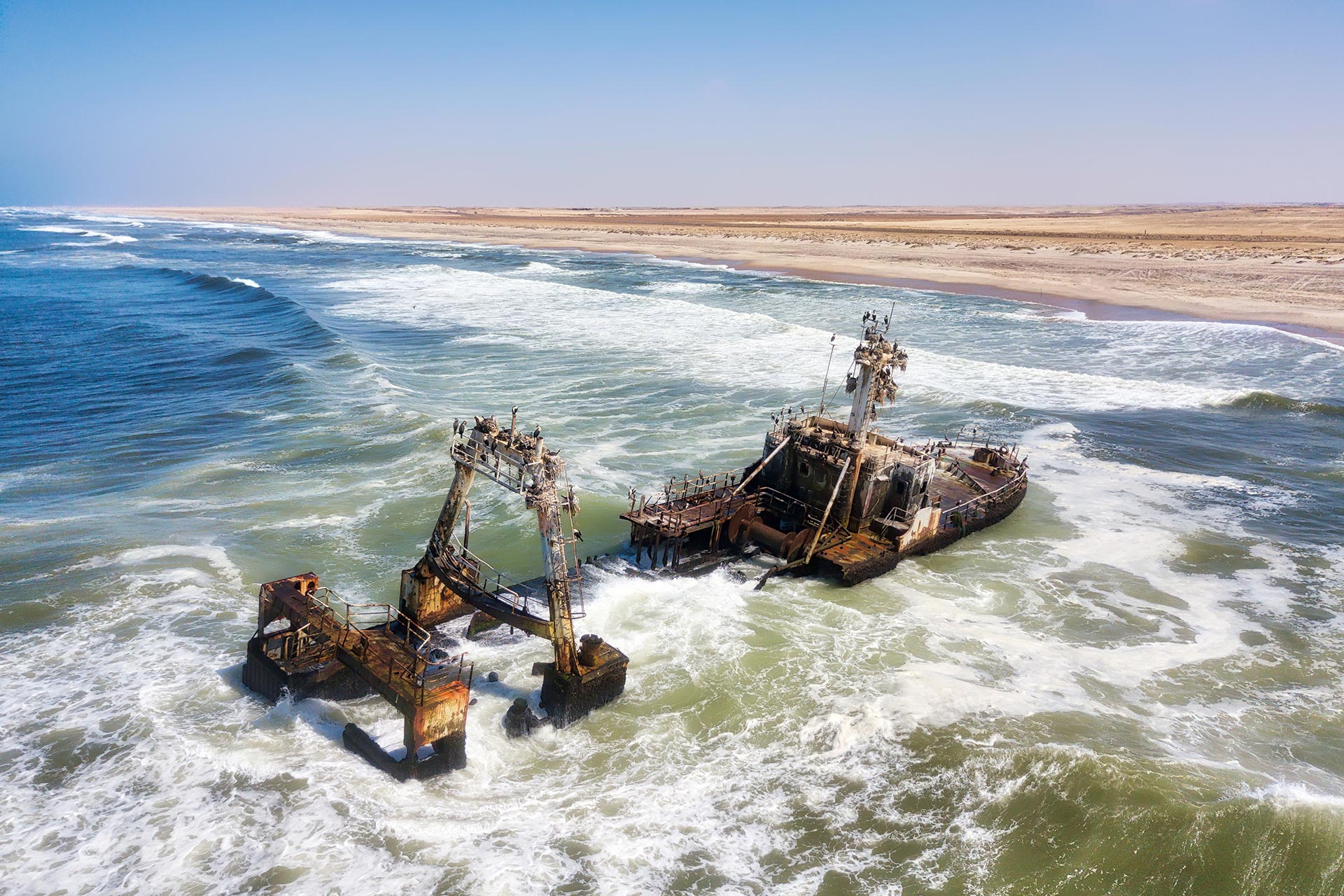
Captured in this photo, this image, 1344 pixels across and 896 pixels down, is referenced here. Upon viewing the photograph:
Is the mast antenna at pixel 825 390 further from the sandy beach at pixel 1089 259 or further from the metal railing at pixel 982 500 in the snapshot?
the sandy beach at pixel 1089 259

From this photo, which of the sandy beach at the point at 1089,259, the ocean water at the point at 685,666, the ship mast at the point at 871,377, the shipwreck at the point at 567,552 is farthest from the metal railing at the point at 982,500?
the sandy beach at the point at 1089,259

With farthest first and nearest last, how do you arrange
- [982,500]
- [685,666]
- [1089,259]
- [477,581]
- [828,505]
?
[1089,259] → [982,500] → [828,505] → [685,666] → [477,581]

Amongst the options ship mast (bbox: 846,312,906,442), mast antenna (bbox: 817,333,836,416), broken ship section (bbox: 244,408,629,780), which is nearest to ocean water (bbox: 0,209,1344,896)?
broken ship section (bbox: 244,408,629,780)

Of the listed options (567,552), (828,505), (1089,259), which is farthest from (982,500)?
(1089,259)

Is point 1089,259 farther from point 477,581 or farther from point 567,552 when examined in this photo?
point 477,581

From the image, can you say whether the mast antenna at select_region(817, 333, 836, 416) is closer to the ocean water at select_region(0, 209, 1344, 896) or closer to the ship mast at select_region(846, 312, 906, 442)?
the ship mast at select_region(846, 312, 906, 442)

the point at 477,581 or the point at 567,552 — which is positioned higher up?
the point at 477,581
